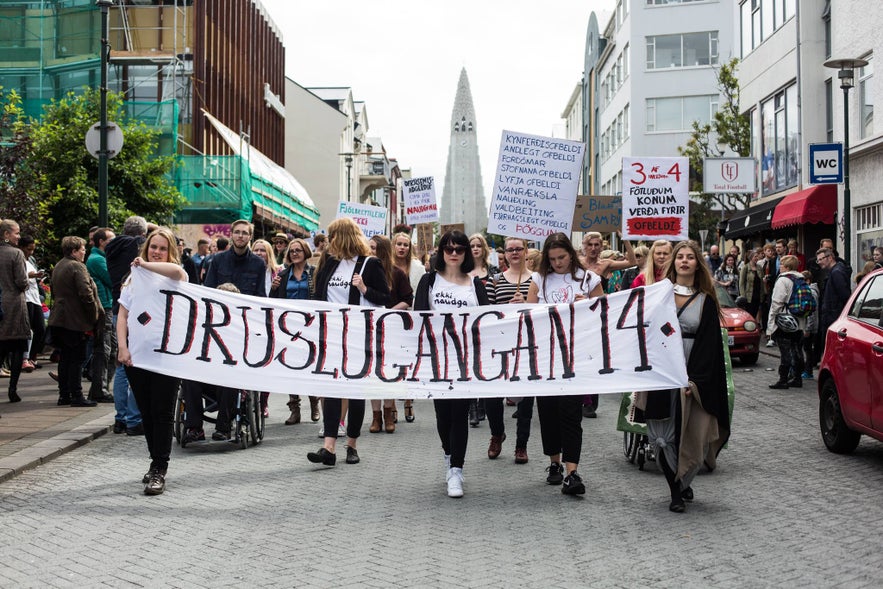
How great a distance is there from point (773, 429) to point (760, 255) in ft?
44.8

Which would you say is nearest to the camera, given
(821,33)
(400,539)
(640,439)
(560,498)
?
(400,539)

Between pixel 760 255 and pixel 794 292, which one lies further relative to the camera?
pixel 760 255

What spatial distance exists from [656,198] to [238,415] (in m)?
8.63

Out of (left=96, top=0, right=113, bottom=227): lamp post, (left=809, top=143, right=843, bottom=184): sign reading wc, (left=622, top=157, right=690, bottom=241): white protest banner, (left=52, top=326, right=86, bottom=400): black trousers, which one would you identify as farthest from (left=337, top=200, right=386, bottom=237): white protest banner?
(left=52, top=326, right=86, bottom=400): black trousers

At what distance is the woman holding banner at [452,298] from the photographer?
7680 millimetres

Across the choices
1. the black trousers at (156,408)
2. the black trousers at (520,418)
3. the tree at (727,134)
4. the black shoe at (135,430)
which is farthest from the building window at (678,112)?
the black trousers at (156,408)

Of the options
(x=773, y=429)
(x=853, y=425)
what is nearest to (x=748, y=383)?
(x=773, y=429)

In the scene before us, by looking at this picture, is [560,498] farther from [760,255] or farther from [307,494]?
[760,255]

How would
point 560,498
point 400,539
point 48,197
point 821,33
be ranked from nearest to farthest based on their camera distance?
point 400,539 → point 560,498 → point 48,197 → point 821,33

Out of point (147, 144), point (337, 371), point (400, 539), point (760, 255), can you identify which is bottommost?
point (400, 539)

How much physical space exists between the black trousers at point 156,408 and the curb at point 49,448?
1.28 metres

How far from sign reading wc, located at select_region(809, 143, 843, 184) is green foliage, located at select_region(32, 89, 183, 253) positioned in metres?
14.0

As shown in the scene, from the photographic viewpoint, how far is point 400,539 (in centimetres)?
626

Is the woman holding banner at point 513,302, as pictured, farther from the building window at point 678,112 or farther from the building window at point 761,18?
the building window at point 678,112
